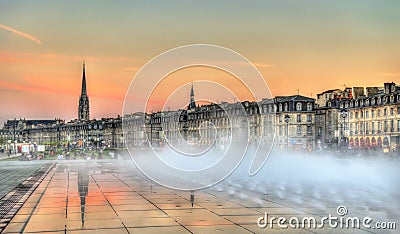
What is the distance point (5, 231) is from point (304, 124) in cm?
13926

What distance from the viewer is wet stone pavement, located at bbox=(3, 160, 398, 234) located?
1730cm

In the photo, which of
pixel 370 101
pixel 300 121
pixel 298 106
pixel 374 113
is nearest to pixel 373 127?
pixel 374 113

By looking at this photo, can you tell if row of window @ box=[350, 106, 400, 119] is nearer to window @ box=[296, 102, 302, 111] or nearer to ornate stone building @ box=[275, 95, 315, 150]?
ornate stone building @ box=[275, 95, 315, 150]

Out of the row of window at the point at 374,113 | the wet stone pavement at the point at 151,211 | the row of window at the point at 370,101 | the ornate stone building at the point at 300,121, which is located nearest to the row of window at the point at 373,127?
the row of window at the point at 374,113

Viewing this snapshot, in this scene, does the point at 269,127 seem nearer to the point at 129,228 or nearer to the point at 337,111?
the point at 337,111

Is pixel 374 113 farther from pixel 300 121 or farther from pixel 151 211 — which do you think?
pixel 151 211

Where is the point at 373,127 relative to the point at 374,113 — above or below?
below

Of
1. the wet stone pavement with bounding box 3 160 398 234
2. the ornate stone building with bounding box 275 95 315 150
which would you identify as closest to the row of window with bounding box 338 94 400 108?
the ornate stone building with bounding box 275 95 315 150

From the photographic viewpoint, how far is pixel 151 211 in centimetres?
2109

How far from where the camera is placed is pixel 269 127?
158 meters

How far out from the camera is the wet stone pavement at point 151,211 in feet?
56.7

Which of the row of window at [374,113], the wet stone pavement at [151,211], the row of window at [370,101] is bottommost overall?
the wet stone pavement at [151,211]

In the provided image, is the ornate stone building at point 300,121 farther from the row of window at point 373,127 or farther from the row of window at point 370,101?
the row of window at point 373,127

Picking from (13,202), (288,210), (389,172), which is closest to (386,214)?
(288,210)
